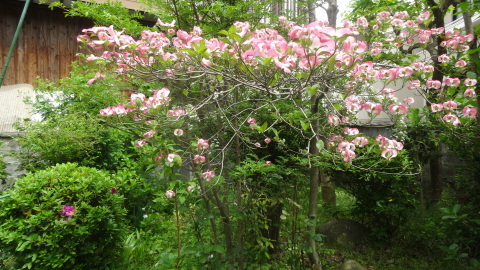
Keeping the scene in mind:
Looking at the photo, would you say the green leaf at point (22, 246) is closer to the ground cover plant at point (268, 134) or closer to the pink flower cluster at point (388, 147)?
the ground cover plant at point (268, 134)

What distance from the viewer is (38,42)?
17.5 ft

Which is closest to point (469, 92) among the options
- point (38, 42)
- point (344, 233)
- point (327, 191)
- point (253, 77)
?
point (253, 77)

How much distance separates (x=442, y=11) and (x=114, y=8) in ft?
11.0

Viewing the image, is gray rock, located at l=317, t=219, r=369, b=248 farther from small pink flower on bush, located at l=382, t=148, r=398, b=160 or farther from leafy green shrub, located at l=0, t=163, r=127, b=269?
leafy green shrub, located at l=0, t=163, r=127, b=269

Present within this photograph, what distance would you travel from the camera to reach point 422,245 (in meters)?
3.01

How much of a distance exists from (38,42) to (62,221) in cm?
453

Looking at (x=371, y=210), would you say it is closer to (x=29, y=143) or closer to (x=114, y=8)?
(x=114, y=8)

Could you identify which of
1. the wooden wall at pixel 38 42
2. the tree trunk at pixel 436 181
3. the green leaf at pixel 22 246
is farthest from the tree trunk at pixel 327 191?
the wooden wall at pixel 38 42

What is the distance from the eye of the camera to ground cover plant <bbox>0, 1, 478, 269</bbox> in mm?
1562

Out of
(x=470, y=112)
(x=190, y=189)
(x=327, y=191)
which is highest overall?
(x=470, y=112)

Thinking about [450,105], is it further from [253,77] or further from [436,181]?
[436,181]

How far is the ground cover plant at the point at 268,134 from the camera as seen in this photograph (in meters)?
1.56

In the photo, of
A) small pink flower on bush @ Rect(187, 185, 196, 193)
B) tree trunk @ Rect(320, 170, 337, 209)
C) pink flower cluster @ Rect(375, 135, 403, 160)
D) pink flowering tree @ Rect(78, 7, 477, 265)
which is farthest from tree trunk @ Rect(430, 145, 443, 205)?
small pink flower on bush @ Rect(187, 185, 196, 193)

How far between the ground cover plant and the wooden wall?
86.7 inches
